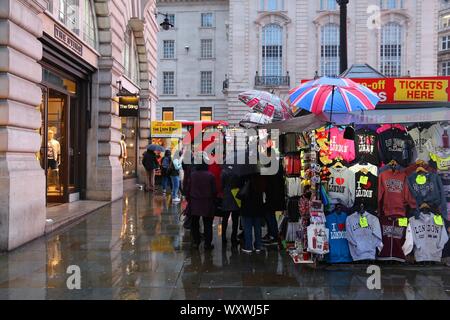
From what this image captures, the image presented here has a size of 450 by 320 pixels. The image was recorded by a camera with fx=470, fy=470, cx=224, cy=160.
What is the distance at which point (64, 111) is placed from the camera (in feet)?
42.6

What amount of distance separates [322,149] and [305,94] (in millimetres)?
980

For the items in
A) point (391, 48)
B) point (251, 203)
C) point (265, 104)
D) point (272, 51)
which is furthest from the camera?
point (272, 51)

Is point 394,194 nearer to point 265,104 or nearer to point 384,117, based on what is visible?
point 384,117

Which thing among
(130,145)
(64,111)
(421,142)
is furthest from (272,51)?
(421,142)

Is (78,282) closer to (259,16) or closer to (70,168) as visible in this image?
(70,168)

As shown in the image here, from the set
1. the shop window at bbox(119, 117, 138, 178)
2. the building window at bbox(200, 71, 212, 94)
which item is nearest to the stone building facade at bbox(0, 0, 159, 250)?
the shop window at bbox(119, 117, 138, 178)

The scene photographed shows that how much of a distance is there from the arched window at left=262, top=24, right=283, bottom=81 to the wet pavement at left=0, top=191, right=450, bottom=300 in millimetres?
39337

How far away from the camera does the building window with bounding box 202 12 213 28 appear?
52.6 metres

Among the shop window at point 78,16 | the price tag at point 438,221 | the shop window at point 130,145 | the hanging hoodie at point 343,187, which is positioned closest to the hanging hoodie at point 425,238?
the price tag at point 438,221

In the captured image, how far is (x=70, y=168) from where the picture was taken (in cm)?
1337

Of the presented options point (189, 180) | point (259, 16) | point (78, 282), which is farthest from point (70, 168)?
point (259, 16)

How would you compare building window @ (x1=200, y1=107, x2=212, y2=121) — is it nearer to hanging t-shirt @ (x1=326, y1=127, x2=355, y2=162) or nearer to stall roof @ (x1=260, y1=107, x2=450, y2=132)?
stall roof @ (x1=260, y1=107, x2=450, y2=132)

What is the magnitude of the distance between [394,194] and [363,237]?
0.82 metres
